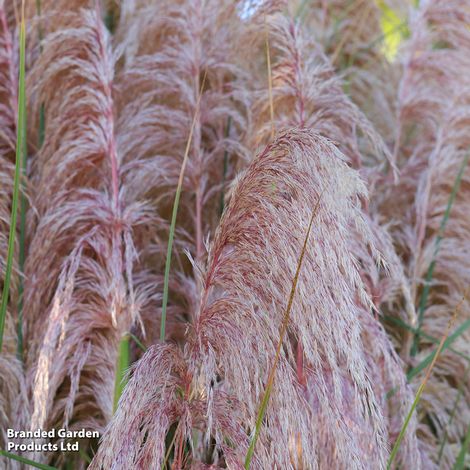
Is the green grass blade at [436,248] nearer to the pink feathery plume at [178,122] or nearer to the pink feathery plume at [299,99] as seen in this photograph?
the pink feathery plume at [299,99]

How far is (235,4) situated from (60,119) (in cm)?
66

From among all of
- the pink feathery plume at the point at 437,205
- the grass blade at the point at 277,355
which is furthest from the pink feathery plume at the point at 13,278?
the pink feathery plume at the point at 437,205

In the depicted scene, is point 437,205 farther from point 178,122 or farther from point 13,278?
point 13,278

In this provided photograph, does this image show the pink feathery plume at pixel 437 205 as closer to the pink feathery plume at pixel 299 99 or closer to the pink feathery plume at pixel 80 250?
the pink feathery plume at pixel 299 99

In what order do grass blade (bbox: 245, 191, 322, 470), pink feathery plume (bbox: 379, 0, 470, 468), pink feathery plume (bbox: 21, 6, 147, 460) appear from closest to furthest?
grass blade (bbox: 245, 191, 322, 470), pink feathery plume (bbox: 21, 6, 147, 460), pink feathery plume (bbox: 379, 0, 470, 468)

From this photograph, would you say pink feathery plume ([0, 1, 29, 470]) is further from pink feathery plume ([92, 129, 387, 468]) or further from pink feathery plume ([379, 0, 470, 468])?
pink feathery plume ([379, 0, 470, 468])

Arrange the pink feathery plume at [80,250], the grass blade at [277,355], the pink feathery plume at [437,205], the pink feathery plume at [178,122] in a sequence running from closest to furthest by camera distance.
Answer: the grass blade at [277,355] < the pink feathery plume at [80,250] < the pink feathery plume at [178,122] < the pink feathery plume at [437,205]

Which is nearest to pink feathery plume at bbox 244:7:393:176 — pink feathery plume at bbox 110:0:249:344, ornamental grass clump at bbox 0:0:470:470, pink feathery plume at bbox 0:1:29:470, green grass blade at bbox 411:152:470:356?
ornamental grass clump at bbox 0:0:470:470

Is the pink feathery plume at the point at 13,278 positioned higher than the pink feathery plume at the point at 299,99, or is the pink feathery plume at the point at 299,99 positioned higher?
the pink feathery plume at the point at 299,99

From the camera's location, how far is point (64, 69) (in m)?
2.04

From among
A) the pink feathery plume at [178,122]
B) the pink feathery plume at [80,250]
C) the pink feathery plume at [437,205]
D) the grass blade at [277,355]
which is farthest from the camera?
the pink feathery plume at [437,205]

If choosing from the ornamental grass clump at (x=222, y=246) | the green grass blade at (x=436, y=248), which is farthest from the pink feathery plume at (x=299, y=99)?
the green grass blade at (x=436, y=248)

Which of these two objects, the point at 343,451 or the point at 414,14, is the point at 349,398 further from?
the point at 414,14

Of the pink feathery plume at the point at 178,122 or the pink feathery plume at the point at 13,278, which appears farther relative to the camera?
the pink feathery plume at the point at 178,122
